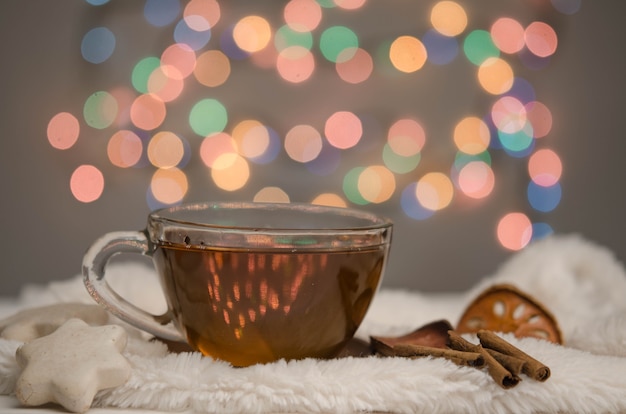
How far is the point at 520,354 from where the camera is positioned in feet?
1.88

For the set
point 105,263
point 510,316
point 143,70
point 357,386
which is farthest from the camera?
point 143,70

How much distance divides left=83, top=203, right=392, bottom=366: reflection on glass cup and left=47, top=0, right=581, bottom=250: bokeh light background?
114 centimetres

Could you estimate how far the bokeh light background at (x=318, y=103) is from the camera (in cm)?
176

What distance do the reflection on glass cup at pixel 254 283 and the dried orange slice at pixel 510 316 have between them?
0.20 m

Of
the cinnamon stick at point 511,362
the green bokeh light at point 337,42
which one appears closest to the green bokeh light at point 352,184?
the green bokeh light at point 337,42

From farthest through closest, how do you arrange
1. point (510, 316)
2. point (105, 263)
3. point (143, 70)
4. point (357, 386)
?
point (143, 70) < point (510, 316) < point (105, 263) < point (357, 386)

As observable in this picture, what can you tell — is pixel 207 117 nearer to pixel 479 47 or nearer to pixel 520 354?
pixel 479 47

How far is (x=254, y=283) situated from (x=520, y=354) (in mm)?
228

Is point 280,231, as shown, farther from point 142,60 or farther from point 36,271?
point 36,271

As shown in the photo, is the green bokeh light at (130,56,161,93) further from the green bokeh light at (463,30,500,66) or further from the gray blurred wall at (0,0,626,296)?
the green bokeh light at (463,30,500,66)

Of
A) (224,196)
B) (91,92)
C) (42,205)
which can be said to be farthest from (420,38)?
(42,205)

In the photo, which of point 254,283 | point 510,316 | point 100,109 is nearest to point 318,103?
point 100,109

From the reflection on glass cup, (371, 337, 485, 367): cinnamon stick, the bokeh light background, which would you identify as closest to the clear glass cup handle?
the reflection on glass cup

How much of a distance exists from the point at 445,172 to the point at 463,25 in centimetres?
39
